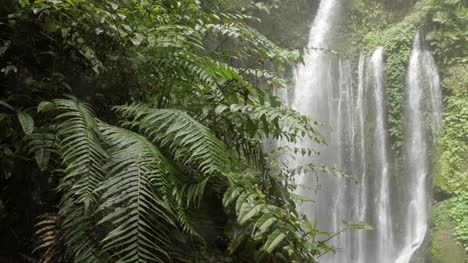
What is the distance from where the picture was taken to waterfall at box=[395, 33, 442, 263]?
36.4 ft

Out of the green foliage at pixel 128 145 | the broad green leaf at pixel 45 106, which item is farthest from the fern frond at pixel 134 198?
the broad green leaf at pixel 45 106

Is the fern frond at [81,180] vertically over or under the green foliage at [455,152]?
under

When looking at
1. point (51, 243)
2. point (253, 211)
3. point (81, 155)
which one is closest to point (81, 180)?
point (81, 155)

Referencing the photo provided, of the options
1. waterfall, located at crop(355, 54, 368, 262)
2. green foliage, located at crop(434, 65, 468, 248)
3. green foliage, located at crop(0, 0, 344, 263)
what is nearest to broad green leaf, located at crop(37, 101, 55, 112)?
green foliage, located at crop(0, 0, 344, 263)

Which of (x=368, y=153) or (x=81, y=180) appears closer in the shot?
(x=81, y=180)

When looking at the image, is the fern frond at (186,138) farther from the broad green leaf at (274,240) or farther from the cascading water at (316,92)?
the cascading water at (316,92)

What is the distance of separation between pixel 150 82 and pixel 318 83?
12133 millimetres

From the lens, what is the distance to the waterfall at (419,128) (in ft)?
36.4

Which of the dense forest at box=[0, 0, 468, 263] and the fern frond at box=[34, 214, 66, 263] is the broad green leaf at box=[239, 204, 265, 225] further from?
the fern frond at box=[34, 214, 66, 263]

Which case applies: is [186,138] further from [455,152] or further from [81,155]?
[455,152]

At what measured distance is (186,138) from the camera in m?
1.89

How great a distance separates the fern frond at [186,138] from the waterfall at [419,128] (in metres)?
10.4

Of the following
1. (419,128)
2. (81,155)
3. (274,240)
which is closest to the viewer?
(274,240)

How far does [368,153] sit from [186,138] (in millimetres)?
11866
